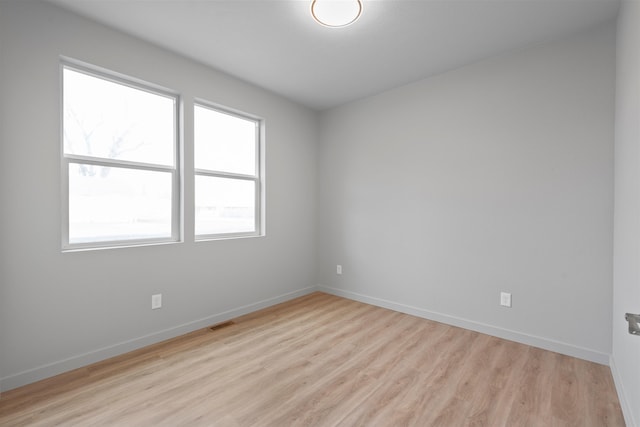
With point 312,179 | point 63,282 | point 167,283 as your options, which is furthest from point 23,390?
point 312,179

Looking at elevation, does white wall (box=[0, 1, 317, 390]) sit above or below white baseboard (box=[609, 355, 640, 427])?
above

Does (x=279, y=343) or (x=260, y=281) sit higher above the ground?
(x=260, y=281)

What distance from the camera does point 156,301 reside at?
8.82ft

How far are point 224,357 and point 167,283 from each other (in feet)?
2.97

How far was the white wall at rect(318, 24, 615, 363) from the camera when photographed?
7.79 ft

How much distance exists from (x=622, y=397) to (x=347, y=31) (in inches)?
126

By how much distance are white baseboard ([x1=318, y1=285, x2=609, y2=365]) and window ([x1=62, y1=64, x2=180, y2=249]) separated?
252 cm

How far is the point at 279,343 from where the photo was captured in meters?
2.69

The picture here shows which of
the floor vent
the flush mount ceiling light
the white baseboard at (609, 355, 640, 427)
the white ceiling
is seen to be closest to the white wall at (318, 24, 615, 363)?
the white baseboard at (609, 355, 640, 427)

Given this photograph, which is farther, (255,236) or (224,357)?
(255,236)

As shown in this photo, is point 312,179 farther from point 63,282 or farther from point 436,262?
point 63,282

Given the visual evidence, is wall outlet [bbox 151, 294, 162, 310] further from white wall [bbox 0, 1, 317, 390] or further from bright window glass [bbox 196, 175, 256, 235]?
bright window glass [bbox 196, 175, 256, 235]

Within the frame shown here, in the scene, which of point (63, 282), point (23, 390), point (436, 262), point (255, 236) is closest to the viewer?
point (23, 390)


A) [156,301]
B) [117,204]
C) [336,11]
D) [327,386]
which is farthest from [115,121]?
[327,386]
